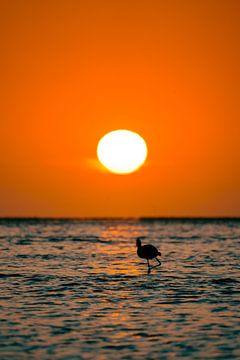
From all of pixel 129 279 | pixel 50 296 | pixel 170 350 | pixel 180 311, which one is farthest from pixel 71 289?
pixel 170 350

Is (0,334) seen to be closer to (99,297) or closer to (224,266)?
(99,297)

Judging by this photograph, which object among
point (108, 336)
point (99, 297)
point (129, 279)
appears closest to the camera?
point (108, 336)

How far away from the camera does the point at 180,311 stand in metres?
19.6

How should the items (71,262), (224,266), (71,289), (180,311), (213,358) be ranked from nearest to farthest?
(213,358), (180,311), (71,289), (224,266), (71,262)

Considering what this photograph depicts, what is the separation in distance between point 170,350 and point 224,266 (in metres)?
20.1

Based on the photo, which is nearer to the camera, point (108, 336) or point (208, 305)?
point (108, 336)

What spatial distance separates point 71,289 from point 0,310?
515cm

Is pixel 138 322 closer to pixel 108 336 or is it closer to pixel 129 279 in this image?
pixel 108 336

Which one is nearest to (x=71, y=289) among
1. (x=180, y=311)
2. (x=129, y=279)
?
(x=129, y=279)

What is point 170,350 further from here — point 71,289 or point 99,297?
point 71,289

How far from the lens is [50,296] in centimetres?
2270

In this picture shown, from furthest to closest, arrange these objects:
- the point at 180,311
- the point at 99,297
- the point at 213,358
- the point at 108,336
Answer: the point at 99,297 → the point at 180,311 → the point at 108,336 → the point at 213,358

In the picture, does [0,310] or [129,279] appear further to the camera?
[129,279]

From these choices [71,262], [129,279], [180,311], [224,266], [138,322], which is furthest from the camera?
[71,262]
